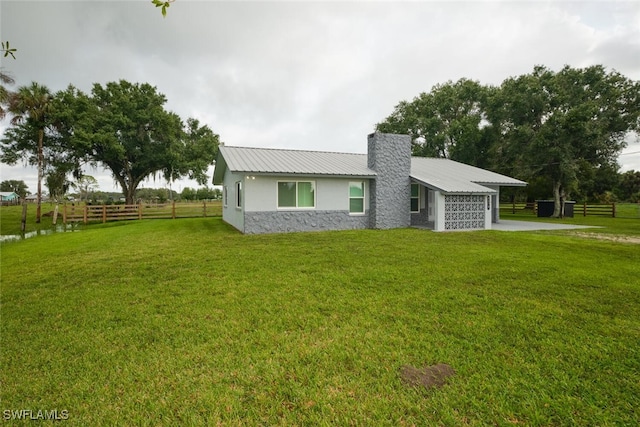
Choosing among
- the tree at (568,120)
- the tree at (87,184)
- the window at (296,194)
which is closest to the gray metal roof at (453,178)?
the window at (296,194)

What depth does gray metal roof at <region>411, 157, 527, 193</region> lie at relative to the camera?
13.9 m

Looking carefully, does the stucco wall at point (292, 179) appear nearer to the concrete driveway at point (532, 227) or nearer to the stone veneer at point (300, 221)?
the stone veneer at point (300, 221)

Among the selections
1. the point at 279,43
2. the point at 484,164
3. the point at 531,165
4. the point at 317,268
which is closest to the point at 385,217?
the point at 317,268

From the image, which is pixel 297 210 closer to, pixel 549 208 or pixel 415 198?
pixel 415 198

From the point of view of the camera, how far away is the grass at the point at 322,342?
92.1 inches

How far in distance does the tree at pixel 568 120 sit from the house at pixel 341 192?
36.9 ft

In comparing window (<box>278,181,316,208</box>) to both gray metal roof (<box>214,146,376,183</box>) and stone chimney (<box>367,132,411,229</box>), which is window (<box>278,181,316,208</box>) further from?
stone chimney (<box>367,132,411,229</box>)

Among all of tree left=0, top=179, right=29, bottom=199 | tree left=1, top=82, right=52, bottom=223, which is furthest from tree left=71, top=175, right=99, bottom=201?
tree left=0, top=179, right=29, bottom=199

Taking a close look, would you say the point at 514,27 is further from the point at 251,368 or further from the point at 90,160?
the point at 90,160

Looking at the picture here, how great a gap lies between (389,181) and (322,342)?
12.1 meters

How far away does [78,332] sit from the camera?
3.67 meters

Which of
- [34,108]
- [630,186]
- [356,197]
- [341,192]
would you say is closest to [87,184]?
[34,108]

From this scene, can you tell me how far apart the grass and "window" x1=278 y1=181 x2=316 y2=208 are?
6522 mm

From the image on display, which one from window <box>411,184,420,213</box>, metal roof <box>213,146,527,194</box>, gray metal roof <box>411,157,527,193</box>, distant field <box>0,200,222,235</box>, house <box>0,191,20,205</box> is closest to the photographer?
metal roof <box>213,146,527,194</box>
